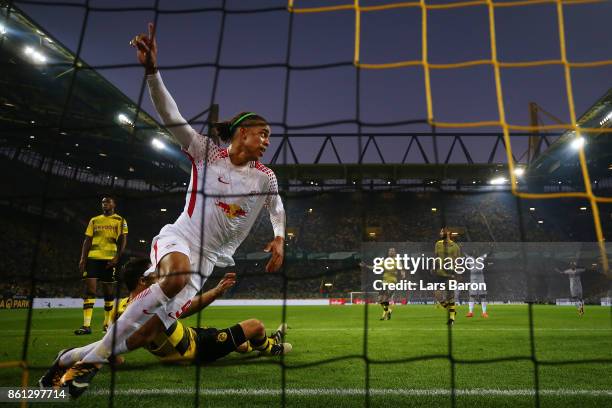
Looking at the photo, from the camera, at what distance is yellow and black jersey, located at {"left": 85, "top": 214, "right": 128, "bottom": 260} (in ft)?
23.3

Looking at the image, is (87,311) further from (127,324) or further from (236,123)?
(236,123)

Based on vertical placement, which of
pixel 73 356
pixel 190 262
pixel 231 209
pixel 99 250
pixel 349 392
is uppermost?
pixel 99 250

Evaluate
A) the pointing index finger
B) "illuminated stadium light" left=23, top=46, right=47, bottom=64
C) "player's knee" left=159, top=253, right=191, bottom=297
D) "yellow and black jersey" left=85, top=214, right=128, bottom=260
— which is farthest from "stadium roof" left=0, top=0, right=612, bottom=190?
"player's knee" left=159, top=253, right=191, bottom=297

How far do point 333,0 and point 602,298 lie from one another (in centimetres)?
2328

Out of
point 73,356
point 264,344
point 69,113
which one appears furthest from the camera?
point 69,113

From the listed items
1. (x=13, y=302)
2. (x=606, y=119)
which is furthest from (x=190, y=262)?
(x=13, y=302)

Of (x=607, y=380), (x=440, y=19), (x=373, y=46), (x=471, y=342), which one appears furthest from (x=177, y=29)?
(x=471, y=342)

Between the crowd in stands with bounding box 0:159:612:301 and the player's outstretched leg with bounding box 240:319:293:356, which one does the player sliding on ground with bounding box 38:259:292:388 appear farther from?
the crowd in stands with bounding box 0:159:612:301

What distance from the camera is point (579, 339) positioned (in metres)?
6.50

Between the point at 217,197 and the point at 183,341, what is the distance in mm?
1051

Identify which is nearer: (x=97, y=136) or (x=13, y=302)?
(x=13, y=302)

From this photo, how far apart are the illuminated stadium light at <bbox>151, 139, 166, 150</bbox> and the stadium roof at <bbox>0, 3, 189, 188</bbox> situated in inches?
4.7

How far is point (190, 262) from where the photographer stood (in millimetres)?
3178

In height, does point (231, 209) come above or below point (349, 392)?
above
